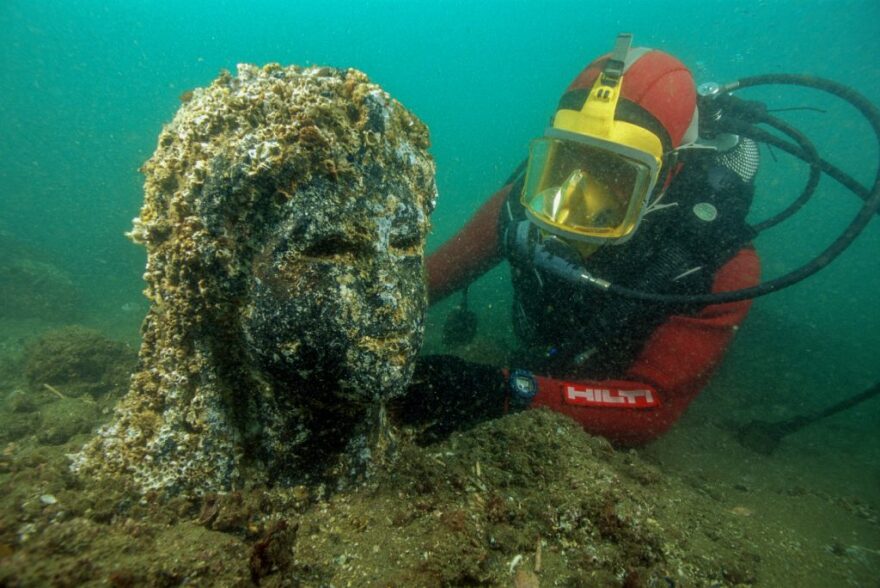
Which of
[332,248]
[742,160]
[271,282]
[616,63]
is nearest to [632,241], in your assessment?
[742,160]

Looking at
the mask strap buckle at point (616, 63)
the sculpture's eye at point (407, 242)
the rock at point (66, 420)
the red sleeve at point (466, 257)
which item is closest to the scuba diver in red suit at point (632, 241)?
the mask strap buckle at point (616, 63)

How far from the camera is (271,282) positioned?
1517mm

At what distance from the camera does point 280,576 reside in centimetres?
137

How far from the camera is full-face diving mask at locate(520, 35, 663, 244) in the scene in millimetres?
3516

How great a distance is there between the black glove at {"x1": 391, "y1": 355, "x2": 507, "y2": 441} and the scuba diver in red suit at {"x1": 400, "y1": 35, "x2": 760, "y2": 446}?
27 mm

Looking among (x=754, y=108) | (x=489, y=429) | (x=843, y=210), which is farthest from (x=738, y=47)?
(x=489, y=429)

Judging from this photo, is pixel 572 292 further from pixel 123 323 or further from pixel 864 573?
pixel 123 323

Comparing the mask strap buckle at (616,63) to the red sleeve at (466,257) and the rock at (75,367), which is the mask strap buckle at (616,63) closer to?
the red sleeve at (466,257)

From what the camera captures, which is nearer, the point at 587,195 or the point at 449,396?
the point at 449,396

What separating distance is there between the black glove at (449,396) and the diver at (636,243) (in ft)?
0.06

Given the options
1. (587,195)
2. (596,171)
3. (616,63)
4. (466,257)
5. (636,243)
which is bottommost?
(466,257)

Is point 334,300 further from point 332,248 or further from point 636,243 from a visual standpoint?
point 636,243

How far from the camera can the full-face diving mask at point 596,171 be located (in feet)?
11.5

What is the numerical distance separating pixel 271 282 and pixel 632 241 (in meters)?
3.53
